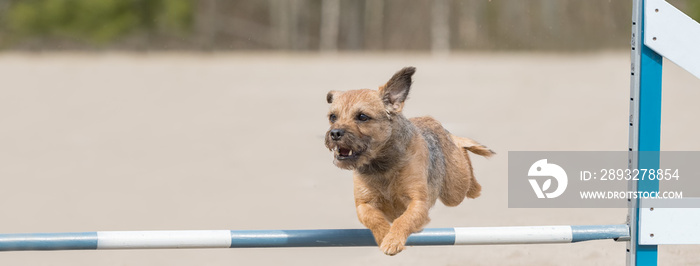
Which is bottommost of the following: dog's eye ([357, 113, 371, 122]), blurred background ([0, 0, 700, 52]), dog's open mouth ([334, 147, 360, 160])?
dog's open mouth ([334, 147, 360, 160])

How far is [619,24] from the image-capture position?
961 inches

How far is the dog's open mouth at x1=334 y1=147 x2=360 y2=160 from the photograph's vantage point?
3.31 metres

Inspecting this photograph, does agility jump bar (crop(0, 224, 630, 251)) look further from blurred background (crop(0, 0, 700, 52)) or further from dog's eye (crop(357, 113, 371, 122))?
blurred background (crop(0, 0, 700, 52))

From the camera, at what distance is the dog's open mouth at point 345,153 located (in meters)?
3.31

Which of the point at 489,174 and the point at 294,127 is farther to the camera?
the point at 294,127

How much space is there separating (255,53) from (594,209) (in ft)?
81.6

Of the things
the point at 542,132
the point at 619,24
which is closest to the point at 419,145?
the point at 542,132

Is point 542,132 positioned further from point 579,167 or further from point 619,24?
point 619,24

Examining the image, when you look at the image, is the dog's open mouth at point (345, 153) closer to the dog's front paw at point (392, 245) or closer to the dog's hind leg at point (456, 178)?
the dog's front paw at point (392, 245)

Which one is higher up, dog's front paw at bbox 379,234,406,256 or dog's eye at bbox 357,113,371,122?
dog's eye at bbox 357,113,371,122

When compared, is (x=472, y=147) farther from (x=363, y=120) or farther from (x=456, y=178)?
(x=363, y=120)

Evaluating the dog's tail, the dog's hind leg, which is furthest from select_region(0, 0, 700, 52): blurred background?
the dog's hind leg

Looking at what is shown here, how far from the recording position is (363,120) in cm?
340
